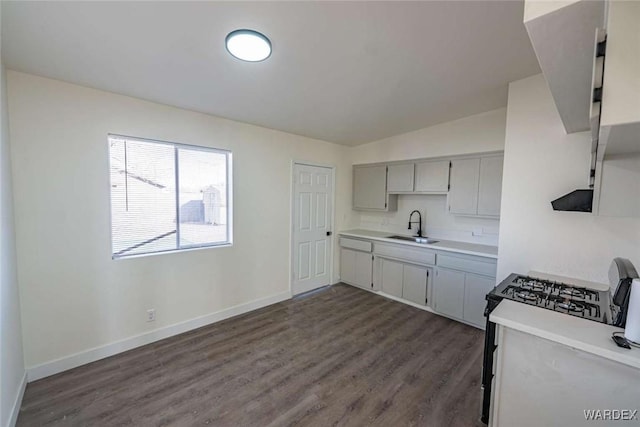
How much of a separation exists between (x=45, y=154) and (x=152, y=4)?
158 cm

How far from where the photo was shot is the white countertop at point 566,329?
1.24 metres

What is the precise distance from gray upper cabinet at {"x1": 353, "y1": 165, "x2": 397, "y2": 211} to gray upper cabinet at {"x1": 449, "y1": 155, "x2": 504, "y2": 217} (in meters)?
1.05

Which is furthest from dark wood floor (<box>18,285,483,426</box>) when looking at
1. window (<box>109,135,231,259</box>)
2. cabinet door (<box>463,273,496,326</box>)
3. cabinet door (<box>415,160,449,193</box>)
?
cabinet door (<box>415,160,449,193</box>)

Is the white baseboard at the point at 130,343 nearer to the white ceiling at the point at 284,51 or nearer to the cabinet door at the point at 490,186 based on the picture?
the white ceiling at the point at 284,51

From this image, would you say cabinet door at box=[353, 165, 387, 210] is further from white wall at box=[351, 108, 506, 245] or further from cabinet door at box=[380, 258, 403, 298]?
cabinet door at box=[380, 258, 403, 298]

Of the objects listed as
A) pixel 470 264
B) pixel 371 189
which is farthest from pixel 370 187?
pixel 470 264

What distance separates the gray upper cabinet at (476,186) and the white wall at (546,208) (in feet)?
2.27

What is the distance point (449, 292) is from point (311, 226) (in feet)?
7.04

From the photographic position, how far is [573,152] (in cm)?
223

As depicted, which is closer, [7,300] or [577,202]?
[7,300]

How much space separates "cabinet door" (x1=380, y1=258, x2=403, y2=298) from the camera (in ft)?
13.0

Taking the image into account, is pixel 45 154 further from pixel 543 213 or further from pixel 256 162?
pixel 543 213

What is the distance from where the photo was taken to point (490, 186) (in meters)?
3.25

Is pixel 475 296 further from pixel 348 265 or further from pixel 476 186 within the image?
pixel 348 265
